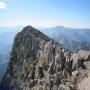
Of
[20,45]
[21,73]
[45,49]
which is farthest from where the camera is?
[20,45]

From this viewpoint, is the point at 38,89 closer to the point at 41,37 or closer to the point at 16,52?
the point at 41,37

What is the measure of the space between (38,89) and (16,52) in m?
59.3

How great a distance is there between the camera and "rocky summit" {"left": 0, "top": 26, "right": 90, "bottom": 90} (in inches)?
2271

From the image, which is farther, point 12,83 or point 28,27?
point 28,27

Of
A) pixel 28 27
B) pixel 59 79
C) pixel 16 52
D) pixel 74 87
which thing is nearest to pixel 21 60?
pixel 16 52

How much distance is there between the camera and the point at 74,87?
5216 centimetres

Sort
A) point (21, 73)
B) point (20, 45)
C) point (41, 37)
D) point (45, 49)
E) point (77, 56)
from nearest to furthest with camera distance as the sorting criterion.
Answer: point (77, 56)
point (45, 49)
point (21, 73)
point (41, 37)
point (20, 45)

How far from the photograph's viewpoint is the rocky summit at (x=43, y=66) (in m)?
57.7

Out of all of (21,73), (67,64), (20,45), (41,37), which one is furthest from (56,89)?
(20,45)

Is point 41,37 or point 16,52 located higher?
point 41,37

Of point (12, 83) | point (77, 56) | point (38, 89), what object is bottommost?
point (12, 83)

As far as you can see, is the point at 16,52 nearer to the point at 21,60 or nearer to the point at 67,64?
the point at 21,60

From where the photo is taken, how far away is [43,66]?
8350 centimetres

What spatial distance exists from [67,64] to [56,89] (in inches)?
397
